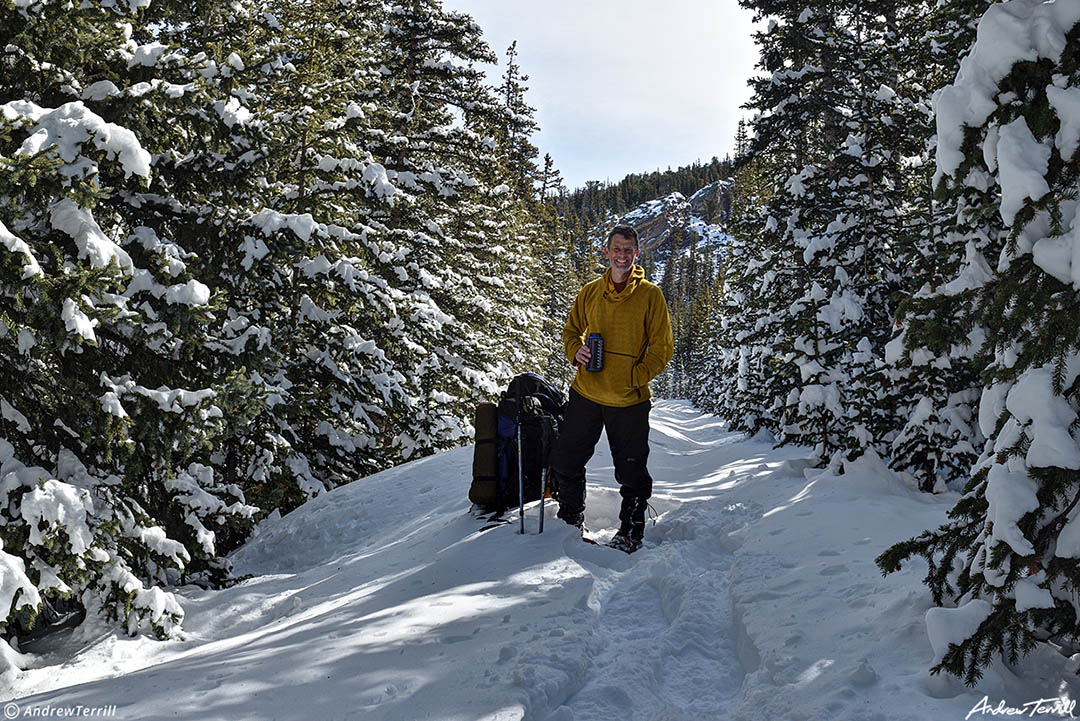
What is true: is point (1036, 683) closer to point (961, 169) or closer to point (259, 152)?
point (961, 169)

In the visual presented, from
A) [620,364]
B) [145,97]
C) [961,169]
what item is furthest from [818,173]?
[145,97]

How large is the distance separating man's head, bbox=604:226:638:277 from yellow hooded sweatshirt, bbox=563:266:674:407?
147mm

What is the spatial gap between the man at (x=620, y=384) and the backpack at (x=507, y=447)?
0.34 m

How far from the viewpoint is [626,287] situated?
19.5 ft

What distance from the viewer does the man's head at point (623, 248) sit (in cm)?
582

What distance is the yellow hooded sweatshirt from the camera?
5.87 metres

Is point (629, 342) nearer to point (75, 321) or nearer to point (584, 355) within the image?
point (584, 355)

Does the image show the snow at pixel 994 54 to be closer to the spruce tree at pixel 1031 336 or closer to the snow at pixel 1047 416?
the spruce tree at pixel 1031 336

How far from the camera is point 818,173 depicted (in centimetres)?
1089

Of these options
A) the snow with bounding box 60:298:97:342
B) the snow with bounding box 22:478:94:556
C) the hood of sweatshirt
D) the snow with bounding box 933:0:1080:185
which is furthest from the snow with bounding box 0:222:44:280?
the snow with bounding box 933:0:1080:185

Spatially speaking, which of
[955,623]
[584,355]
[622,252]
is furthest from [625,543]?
[955,623]

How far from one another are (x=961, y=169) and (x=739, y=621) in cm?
311

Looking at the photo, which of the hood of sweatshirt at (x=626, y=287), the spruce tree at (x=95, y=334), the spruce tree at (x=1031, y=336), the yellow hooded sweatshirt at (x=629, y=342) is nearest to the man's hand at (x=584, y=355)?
the yellow hooded sweatshirt at (x=629, y=342)

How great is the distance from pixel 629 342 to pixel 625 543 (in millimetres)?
2011
